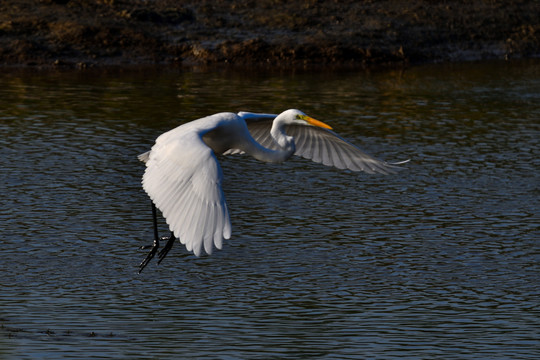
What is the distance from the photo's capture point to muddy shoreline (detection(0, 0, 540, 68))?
20406mm

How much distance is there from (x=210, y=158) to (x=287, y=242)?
2.61 metres

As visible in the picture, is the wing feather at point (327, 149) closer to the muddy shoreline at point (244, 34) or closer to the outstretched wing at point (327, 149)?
the outstretched wing at point (327, 149)

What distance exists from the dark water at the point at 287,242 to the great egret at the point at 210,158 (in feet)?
2.28

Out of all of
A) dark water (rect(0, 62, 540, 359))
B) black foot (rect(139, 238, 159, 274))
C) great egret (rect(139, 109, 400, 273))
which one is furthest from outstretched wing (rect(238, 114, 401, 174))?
black foot (rect(139, 238, 159, 274))

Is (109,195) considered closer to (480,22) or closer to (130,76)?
(130,76)

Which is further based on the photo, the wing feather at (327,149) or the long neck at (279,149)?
the long neck at (279,149)

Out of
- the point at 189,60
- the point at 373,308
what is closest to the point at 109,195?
the point at 373,308

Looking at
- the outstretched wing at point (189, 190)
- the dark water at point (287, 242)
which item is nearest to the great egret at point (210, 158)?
the outstretched wing at point (189, 190)

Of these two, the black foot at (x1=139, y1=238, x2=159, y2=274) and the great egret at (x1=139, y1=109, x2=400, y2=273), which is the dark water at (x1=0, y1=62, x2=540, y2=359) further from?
the great egret at (x1=139, y1=109, x2=400, y2=273)

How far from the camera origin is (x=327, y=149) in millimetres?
9062

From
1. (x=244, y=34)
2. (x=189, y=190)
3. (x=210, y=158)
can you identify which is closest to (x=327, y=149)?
(x=210, y=158)

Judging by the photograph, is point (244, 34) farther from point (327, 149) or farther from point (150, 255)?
point (150, 255)

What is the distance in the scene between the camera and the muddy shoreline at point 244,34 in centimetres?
2041

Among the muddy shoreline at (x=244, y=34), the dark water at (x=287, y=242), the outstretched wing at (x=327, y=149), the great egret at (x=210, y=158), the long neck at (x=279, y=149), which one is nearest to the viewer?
the great egret at (x=210, y=158)
